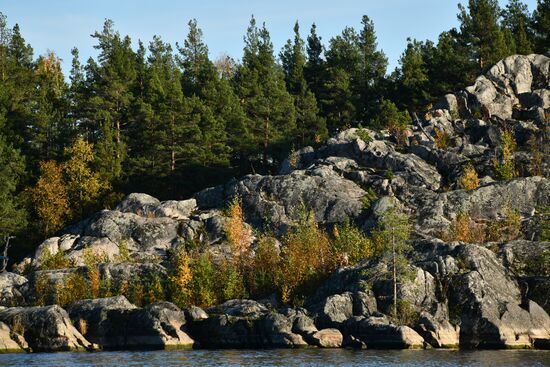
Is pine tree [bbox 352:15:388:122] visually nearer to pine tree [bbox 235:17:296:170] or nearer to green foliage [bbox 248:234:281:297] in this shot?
pine tree [bbox 235:17:296:170]

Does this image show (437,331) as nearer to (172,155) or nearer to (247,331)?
(247,331)

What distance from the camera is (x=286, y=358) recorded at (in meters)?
45.1

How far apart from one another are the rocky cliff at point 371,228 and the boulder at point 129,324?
86mm

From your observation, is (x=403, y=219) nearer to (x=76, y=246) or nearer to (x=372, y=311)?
(x=372, y=311)

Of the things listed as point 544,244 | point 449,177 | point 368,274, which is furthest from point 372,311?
point 449,177

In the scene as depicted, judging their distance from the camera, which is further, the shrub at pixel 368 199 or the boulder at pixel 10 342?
the shrub at pixel 368 199

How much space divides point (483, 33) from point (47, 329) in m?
60.5

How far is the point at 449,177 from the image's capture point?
7338cm

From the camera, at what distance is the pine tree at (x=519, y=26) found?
3787 inches

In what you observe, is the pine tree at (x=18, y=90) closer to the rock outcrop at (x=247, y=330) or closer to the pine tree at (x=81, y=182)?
the pine tree at (x=81, y=182)

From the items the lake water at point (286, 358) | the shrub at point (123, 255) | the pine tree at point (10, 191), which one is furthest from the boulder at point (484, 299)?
the pine tree at point (10, 191)

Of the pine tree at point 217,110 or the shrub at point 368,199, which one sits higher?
the pine tree at point 217,110

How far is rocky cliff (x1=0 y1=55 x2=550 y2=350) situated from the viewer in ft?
169

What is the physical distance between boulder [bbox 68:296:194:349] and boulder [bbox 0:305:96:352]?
117cm
